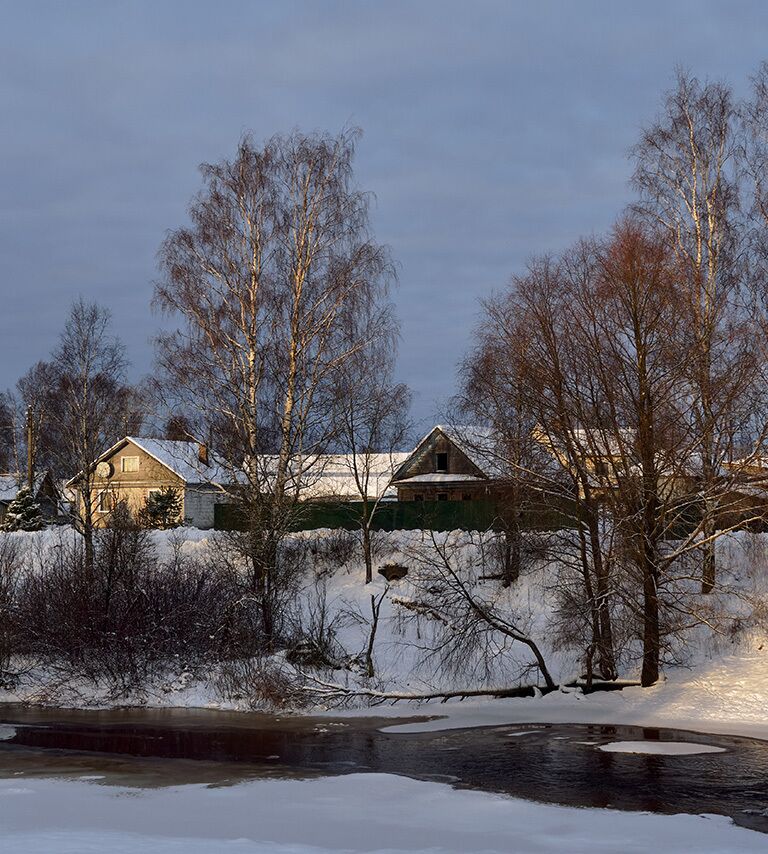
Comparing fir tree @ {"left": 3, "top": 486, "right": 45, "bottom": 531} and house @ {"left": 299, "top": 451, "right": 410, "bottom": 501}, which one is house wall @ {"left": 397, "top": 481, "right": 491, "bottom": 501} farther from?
fir tree @ {"left": 3, "top": 486, "right": 45, "bottom": 531}

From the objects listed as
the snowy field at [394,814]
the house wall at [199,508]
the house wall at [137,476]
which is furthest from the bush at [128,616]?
the house wall at [137,476]

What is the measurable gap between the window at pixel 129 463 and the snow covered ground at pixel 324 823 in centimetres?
4663

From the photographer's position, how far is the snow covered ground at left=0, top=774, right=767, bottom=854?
1214 centimetres

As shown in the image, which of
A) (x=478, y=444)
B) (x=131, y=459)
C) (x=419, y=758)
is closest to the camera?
(x=419, y=758)

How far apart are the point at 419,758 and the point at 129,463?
1824 inches

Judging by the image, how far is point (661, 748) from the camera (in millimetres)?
18938

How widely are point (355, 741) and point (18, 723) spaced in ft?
26.0

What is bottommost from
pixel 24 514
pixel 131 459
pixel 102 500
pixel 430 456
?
pixel 24 514

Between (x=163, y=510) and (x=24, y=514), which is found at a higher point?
(x=24, y=514)

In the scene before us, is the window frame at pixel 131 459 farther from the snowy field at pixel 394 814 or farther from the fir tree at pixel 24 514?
the snowy field at pixel 394 814

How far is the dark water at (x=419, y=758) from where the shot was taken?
1553 centimetres

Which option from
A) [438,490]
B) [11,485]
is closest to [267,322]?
[438,490]

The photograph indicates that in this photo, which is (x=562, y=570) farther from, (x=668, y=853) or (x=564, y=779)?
(x=668, y=853)

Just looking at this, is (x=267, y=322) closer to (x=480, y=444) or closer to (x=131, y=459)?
(x=480, y=444)
